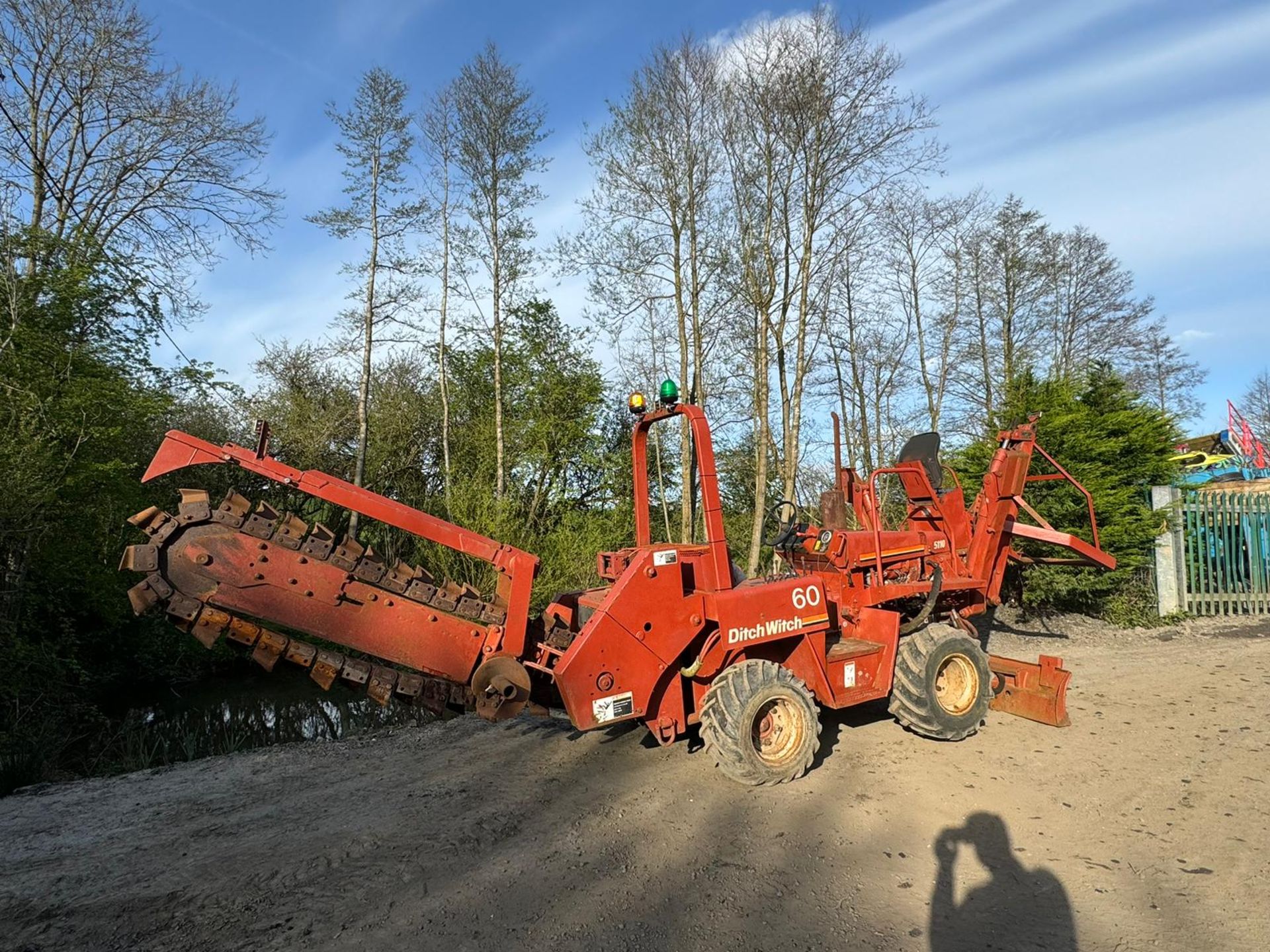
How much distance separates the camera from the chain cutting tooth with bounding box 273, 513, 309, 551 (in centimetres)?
435

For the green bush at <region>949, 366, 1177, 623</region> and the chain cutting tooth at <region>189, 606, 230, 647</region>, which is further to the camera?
the green bush at <region>949, 366, 1177, 623</region>

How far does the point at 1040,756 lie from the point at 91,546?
37.2 feet

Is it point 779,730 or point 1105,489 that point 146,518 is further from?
point 1105,489

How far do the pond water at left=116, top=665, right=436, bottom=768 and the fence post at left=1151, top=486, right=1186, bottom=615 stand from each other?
10.6 m

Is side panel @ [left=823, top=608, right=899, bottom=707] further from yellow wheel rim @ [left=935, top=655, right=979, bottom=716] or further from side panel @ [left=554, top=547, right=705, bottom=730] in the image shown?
side panel @ [left=554, top=547, right=705, bottom=730]

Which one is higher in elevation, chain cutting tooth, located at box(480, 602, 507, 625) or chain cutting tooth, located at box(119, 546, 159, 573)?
chain cutting tooth, located at box(119, 546, 159, 573)

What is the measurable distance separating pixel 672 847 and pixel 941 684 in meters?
2.99

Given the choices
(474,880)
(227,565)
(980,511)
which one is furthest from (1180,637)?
(227,565)

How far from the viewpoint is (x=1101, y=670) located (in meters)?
8.28

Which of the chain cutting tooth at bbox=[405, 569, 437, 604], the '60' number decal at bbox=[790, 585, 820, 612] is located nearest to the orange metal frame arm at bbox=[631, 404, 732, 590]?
the '60' number decal at bbox=[790, 585, 820, 612]

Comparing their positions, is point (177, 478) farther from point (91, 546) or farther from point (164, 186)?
point (164, 186)

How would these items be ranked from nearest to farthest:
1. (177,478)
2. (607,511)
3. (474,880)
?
(474,880)
(177,478)
(607,511)

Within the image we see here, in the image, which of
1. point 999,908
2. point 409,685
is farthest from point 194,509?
point 999,908

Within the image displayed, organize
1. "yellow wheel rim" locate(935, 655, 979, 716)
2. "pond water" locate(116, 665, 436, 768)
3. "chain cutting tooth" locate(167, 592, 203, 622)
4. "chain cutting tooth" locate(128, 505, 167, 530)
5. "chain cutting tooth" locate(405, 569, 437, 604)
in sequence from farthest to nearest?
"pond water" locate(116, 665, 436, 768) < "yellow wheel rim" locate(935, 655, 979, 716) < "chain cutting tooth" locate(405, 569, 437, 604) < "chain cutting tooth" locate(167, 592, 203, 622) < "chain cutting tooth" locate(128, 505, 167, 530)
